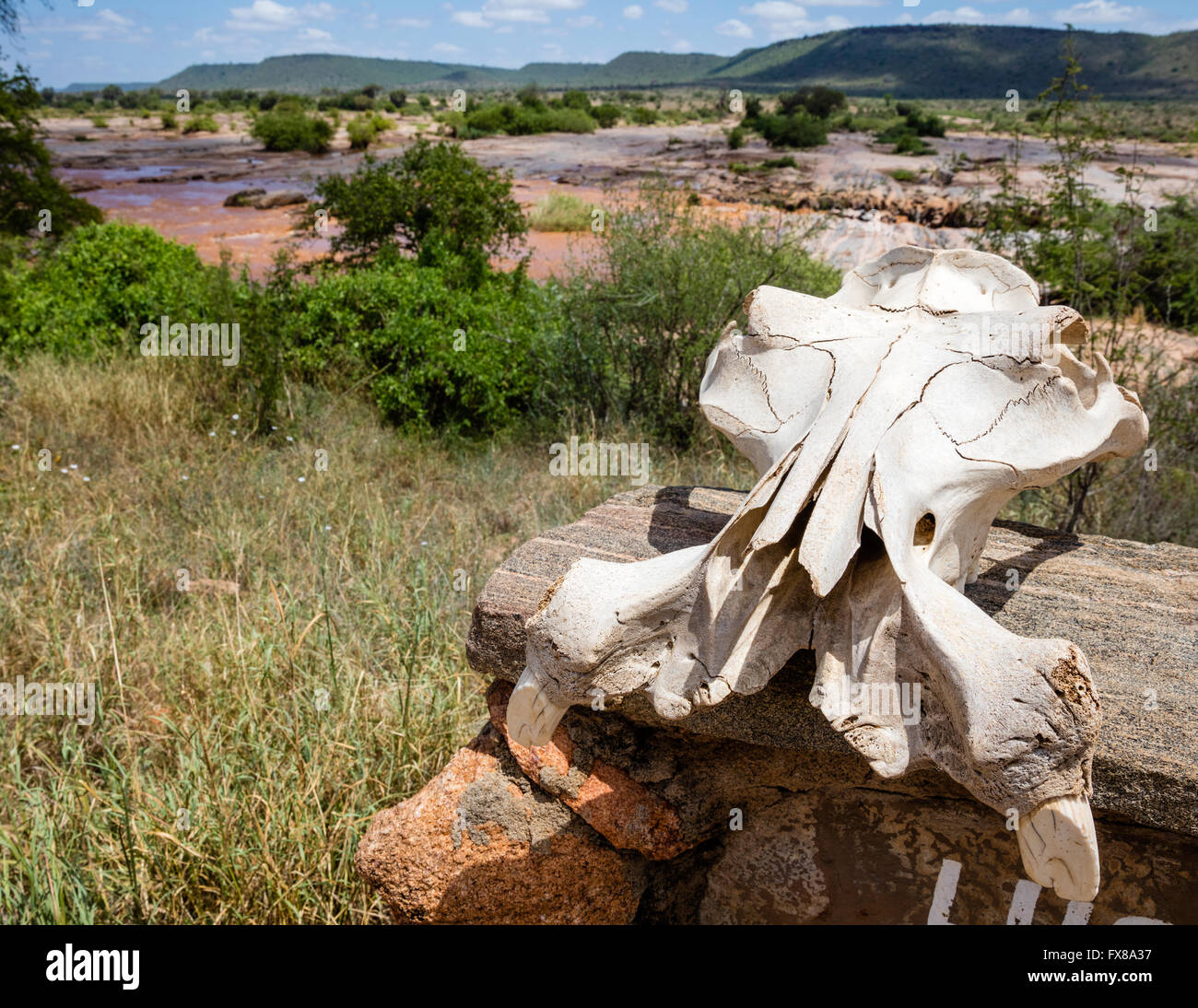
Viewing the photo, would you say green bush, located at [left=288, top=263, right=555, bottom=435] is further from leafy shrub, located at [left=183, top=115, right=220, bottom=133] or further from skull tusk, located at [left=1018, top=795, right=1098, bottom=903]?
leafy shrub, located at [left=183, top=115, right=220, bottom=133]

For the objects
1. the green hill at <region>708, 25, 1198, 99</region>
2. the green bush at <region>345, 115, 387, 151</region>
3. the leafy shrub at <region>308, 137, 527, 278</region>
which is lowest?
the leafy shrub at <region>308, 137, 527, 278</region>

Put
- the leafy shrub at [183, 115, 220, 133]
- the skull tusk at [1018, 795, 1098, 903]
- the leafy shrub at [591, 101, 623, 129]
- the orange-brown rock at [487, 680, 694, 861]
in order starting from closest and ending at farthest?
the skull tusk at [1018, 795, 1098, 903], the orange-brown rock at [487, 680, 694, 861], the leafy shrub at [183, 115, 220, 133], the leafy shrub at [591, 101, 623, 129]

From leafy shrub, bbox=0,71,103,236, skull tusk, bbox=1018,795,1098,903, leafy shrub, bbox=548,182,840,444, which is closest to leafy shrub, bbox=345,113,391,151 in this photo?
leafy shrub, bbox=0,71,103,236

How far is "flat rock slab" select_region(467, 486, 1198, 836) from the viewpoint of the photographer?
1.89 m

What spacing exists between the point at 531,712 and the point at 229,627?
211 cm

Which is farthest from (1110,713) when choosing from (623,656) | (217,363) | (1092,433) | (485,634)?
(217,363)

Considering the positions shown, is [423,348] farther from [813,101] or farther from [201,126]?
[201,126]

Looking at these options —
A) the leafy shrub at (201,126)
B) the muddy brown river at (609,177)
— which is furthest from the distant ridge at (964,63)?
the leafy shrub at (201,126)

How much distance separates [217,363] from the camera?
20.7ft

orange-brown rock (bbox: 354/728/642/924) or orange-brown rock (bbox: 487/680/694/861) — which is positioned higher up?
orange-brown rock (bbox: 487/680/694/861)

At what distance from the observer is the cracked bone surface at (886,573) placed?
1.46 m

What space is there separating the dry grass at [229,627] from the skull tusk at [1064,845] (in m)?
1.91

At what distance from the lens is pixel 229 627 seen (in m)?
3.52

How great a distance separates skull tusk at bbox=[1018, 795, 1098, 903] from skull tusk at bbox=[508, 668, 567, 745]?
2.93ft
